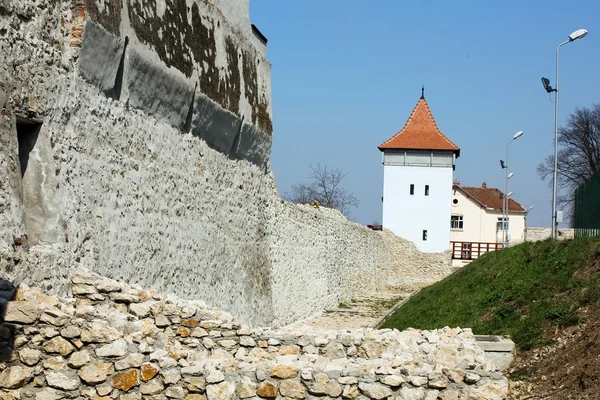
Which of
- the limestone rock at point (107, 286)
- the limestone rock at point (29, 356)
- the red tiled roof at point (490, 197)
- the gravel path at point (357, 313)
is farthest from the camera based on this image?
the red tiled roof at point (490, 197)

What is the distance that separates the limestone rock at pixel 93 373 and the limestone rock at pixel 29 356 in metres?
0.36

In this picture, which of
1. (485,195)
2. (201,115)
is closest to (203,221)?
(201,115)

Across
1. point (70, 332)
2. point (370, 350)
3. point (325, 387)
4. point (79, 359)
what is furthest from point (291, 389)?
point (70, 332)

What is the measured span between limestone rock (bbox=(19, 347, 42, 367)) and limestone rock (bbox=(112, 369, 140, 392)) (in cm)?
64

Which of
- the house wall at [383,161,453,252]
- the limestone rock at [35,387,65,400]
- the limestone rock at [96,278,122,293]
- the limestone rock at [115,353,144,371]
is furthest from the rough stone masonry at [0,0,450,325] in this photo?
the house wall at [383,161,453,252]

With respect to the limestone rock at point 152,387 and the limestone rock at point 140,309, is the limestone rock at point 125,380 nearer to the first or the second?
the limestone rock at point 152,387

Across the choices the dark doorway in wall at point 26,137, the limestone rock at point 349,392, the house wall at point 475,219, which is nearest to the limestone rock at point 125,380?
the limestone rock at point 349,392

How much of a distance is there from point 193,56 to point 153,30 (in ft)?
5.14

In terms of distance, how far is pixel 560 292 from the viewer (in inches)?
526

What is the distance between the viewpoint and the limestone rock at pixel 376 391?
Result: 739 centimetres

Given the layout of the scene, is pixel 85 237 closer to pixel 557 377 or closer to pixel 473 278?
pixel 557 377

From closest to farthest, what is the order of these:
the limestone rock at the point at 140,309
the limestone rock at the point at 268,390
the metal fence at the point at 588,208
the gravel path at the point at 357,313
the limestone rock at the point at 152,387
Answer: the limestone rock at the point at 152,387
the limestone rock at the point at 268,390
the limestone rock at the point at 140,309
the metal fence at the point at 588,208
the gravel path at the point at 357,313

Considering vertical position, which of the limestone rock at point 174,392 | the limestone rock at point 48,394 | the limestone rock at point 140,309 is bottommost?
the limestone rock at point 48,394

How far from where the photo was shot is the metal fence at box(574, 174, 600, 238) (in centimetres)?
1797
